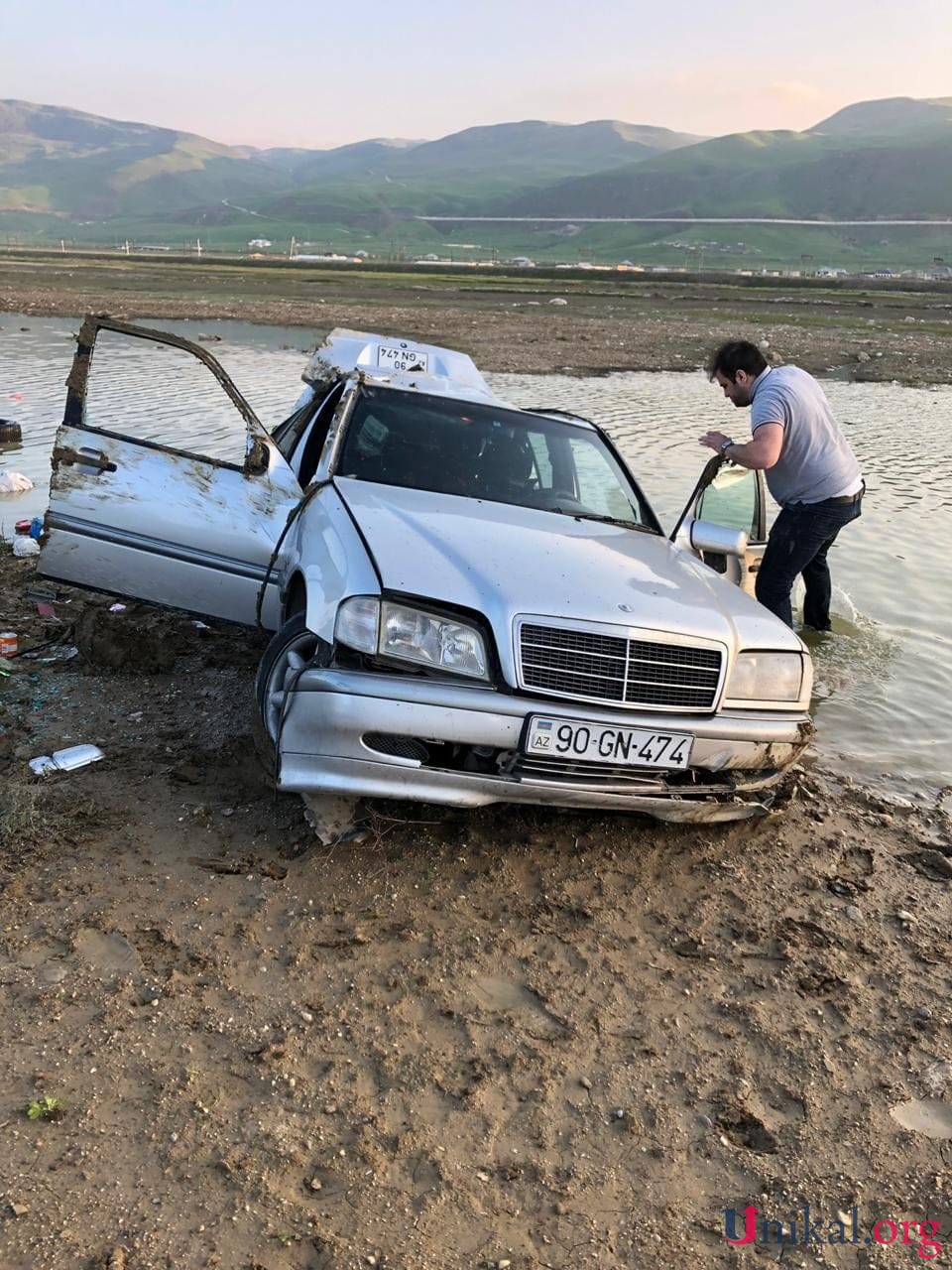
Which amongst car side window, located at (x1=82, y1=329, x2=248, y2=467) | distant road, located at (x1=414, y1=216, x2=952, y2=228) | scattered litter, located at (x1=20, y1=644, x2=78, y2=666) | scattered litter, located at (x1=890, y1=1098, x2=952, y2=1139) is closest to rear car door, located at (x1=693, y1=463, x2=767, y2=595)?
scattered litter, located at (x1=890, y1=1098, x2=952, y2=1139)

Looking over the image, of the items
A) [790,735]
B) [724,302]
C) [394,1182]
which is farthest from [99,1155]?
[724,302]

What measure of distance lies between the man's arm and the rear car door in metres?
0.64

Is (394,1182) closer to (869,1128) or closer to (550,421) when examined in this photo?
(869,1128)

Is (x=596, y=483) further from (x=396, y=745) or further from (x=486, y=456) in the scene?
(x=396, y=745)

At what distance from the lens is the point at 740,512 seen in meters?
6.41

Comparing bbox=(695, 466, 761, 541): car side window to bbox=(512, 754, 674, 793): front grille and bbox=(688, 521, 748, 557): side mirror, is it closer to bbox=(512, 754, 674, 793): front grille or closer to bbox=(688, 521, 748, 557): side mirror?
bbox=(688, 521, 748, 557): side mirror

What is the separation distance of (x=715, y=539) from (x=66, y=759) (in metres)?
3.17

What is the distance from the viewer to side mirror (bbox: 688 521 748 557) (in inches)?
186

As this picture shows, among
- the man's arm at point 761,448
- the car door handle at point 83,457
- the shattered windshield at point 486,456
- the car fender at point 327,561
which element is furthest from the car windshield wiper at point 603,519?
the car door handle at point 83,457

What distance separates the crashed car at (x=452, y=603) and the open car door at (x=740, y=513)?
967mm

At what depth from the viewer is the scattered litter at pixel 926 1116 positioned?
2662 millimetres

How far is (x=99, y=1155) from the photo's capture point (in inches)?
91.0

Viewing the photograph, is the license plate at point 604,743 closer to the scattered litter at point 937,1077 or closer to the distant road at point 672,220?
the scattered litter at point 937,1077

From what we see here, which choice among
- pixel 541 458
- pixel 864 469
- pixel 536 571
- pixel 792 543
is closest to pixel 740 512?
pixel 792 543
